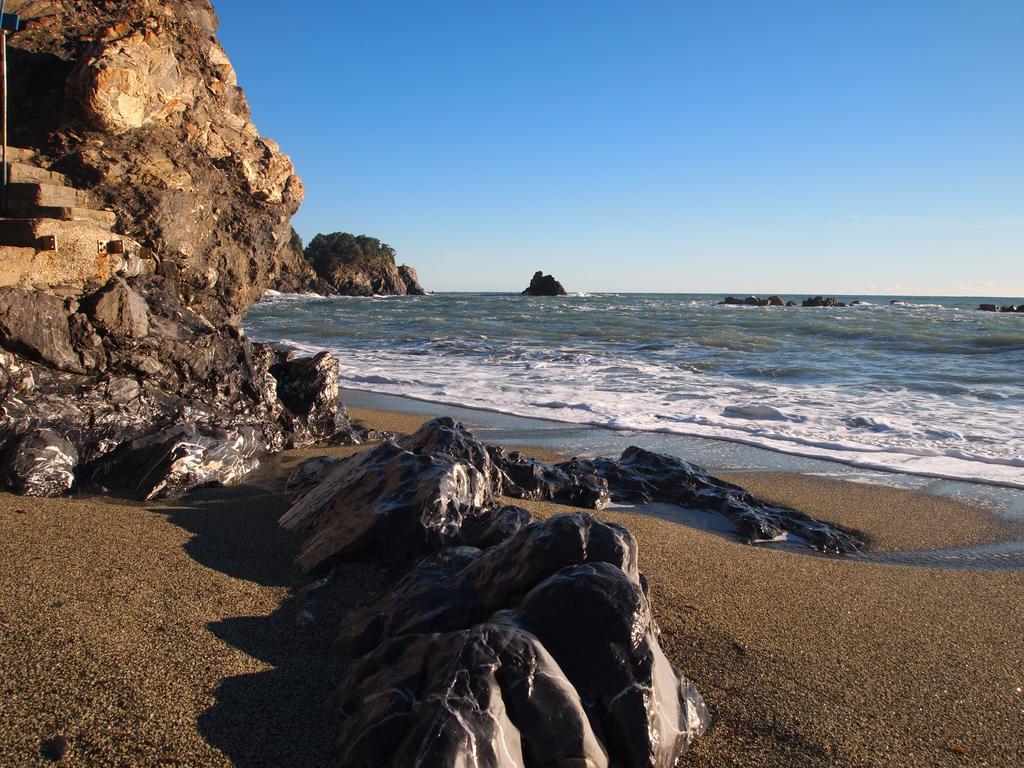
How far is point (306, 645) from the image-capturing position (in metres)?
2.47

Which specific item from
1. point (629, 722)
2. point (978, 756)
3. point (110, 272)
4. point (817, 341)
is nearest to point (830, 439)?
point (978, 756)

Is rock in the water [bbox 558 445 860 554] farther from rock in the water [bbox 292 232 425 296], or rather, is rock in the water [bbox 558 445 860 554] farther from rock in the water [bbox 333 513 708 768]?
rock in the water [bbox 292 232 425 296]

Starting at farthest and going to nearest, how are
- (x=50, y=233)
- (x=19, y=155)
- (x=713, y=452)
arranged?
(x=713, y=452) → (x=19, y=155) → (x=50, y=233)

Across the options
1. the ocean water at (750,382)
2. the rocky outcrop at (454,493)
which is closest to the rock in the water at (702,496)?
the rocky outcrop at (454,493)

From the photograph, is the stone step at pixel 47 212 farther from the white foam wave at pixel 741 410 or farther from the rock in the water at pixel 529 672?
the white foam wave at pixel 741 410

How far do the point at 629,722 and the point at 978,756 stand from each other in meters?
1.11

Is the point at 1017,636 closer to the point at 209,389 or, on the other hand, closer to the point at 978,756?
the point at 978,756

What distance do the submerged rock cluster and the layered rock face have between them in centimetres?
166

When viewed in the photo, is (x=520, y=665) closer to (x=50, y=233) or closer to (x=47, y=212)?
(x=50, y=233)

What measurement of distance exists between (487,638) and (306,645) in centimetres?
94

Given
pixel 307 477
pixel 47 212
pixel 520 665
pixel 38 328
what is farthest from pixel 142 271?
pixel 520 665

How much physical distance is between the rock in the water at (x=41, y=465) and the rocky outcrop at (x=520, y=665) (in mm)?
2362

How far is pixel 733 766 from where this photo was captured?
6.48 ft

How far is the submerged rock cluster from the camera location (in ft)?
5.57
